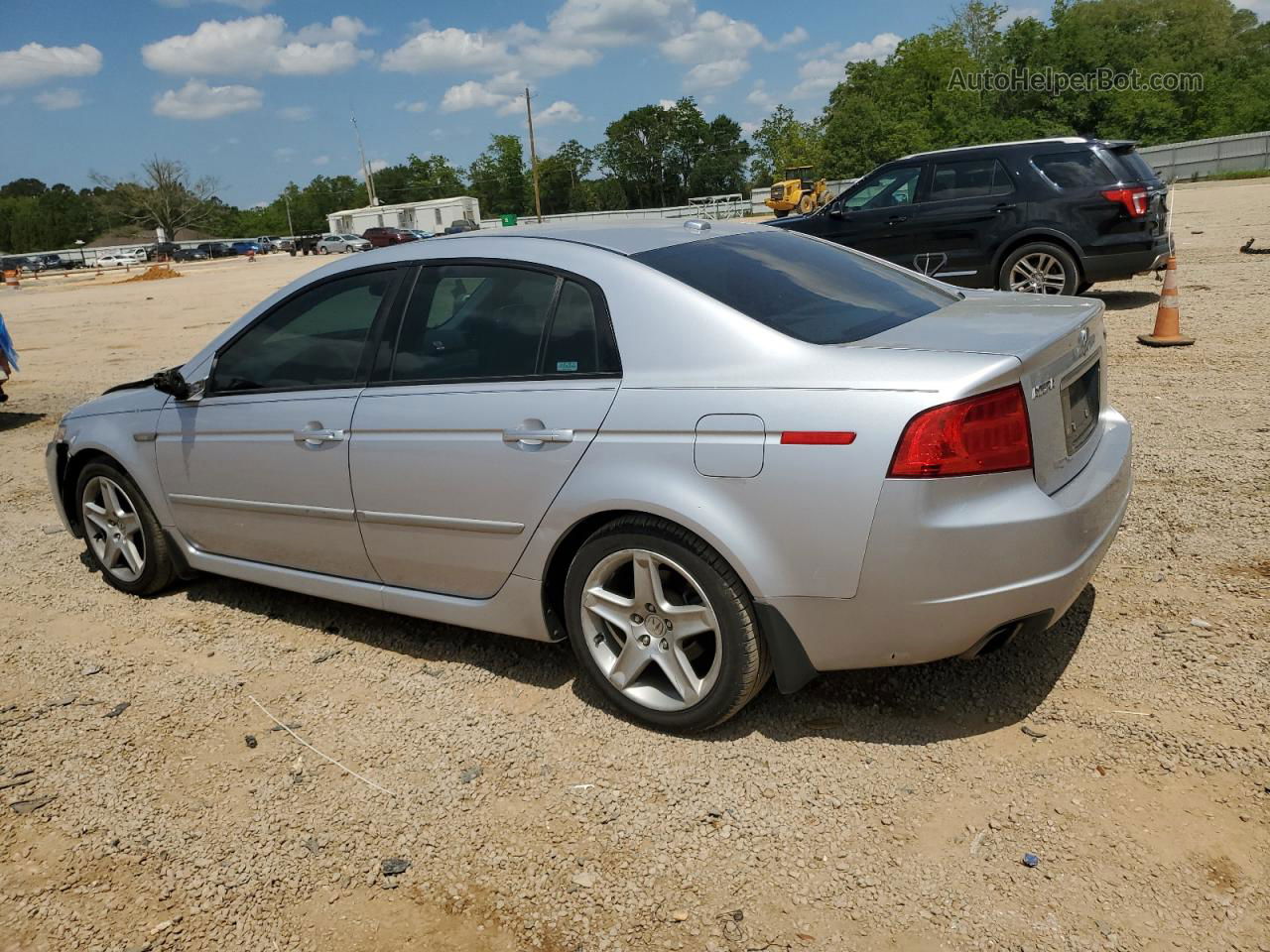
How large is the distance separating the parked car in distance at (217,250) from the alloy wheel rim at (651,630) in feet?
293

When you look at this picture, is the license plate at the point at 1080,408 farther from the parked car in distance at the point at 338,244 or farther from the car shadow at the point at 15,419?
the parked car in distance at the point at 338,244

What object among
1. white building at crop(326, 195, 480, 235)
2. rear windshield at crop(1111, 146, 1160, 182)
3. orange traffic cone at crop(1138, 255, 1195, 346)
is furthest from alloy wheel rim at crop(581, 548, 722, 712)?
white building at crop(326, 195, 480, 235)

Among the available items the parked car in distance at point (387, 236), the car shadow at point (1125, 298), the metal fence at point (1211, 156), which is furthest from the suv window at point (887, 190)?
the parked car in distance at point (387, 236)

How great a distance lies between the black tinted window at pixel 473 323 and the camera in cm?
348

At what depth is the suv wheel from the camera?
1019cm

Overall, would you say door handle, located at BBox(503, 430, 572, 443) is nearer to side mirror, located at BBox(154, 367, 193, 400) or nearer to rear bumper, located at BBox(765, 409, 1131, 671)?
rear bumper, located at BBox(765, 409, 1131, 671)

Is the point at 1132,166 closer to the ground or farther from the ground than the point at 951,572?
farther from the ground

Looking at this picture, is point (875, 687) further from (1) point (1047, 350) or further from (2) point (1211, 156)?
(2) point (1211, 156)

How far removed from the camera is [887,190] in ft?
37.7

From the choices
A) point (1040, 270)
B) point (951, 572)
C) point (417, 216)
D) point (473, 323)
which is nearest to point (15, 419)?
point (473, 323)

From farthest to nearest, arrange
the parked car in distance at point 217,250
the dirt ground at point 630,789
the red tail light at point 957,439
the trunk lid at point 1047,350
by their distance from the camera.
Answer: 1. the parked car in distance at point 217,250
2. the trunk lid at point 1047,350
3. the red tail light at point 957,439
4. the dirt ground at point 630,789

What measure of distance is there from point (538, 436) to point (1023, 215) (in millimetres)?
8700

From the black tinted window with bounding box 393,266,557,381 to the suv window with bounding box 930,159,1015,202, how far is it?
27.7 feet

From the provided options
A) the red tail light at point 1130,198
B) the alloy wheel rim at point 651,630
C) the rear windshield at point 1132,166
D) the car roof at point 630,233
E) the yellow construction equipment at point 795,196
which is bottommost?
the alloy wheel rim at point 651,630
